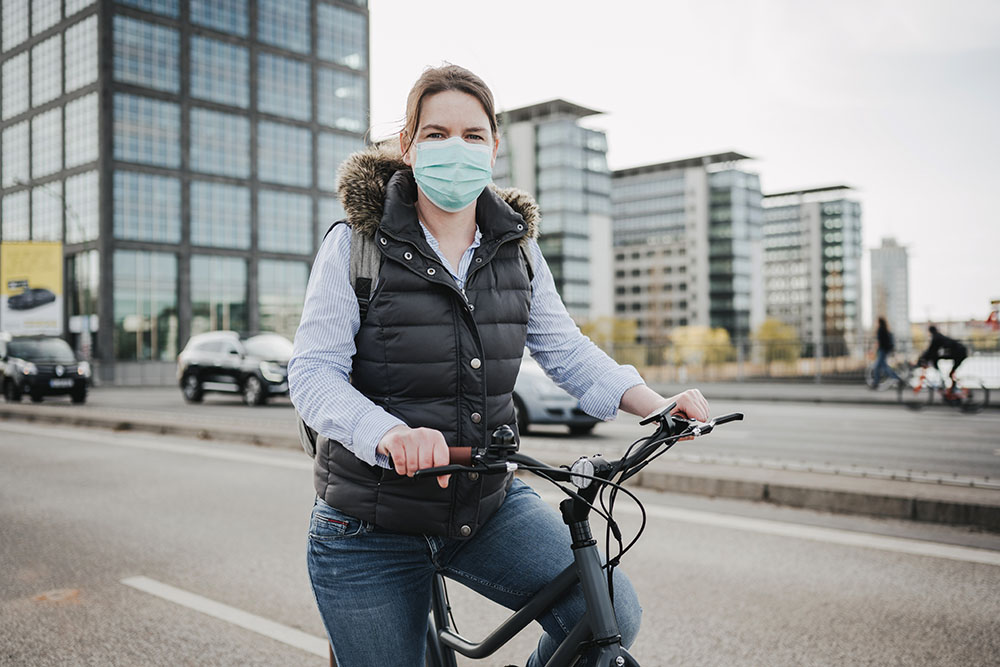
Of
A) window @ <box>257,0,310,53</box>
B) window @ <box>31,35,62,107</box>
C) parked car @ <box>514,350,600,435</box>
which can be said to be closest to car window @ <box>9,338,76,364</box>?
parked car @ <box>514,350,600,435</box>

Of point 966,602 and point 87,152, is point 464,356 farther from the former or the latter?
point 87,152

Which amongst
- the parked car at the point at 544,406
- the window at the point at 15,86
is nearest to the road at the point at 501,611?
the parked car at the point at 544,406

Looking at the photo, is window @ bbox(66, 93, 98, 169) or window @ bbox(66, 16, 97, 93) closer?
window @ bbox(66, 93, 98, 169)

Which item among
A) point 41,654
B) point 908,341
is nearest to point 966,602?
point 41,654

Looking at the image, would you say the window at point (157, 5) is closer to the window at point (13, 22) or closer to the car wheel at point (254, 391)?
the window at point (13, 22)

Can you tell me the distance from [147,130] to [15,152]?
12292 mm

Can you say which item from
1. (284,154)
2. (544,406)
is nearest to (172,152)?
(284,154)

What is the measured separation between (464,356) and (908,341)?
72.2 feet

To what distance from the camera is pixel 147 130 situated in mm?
50000

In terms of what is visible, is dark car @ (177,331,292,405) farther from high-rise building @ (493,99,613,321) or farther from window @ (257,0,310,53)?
high-rise building @ (493,99,613,321)

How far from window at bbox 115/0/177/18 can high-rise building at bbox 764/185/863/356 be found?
398 ft

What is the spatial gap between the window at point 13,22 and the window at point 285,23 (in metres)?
14.4

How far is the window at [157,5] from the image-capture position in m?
50.1

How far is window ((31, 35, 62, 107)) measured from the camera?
5159 centimetres
